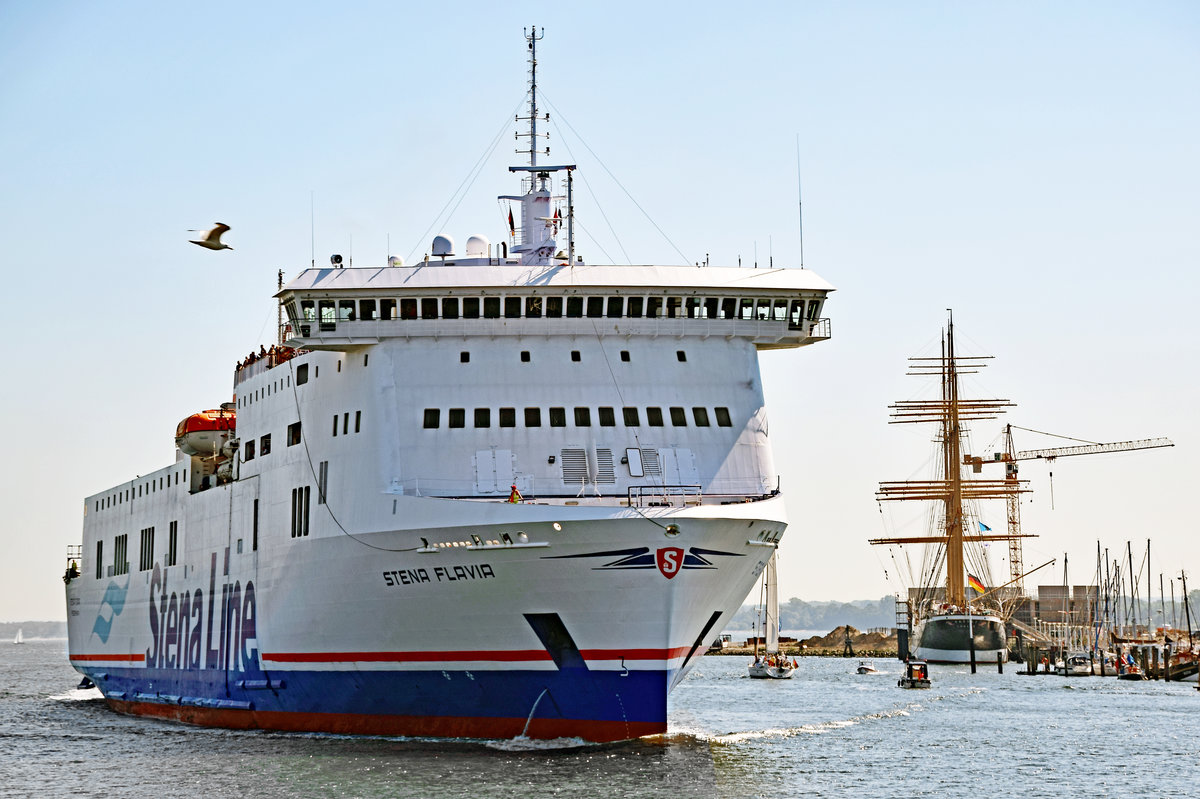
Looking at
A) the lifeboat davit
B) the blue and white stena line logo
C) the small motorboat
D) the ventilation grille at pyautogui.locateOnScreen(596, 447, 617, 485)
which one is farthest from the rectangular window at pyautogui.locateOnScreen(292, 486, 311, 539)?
the small motorboat

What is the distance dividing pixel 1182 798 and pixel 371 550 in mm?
16214

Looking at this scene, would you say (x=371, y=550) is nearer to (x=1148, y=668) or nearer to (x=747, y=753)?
(x=747, y=753)

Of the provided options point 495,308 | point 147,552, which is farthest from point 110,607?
point 495,308

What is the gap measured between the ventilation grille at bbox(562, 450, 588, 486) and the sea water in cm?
513

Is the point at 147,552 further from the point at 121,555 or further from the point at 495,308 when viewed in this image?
the point at 495,308

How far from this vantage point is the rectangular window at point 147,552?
45.5 m

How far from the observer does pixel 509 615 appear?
2733cm

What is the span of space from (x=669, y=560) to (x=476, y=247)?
1086cm

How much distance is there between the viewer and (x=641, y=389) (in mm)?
30125

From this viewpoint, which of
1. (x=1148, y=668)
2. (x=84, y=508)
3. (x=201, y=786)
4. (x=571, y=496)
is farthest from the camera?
(x=1148, y=668)

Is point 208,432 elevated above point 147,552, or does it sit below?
above

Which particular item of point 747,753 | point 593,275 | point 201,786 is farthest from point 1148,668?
point 201,786

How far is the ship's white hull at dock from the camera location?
86.9ft

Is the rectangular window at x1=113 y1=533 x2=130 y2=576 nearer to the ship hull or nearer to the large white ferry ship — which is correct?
the large white ferry ship
